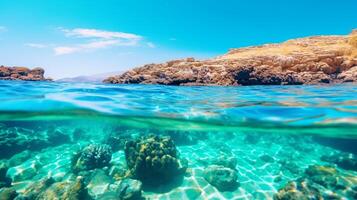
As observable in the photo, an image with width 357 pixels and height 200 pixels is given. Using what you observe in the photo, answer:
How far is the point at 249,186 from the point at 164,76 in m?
13.2

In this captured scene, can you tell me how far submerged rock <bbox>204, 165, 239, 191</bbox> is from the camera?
9.66m

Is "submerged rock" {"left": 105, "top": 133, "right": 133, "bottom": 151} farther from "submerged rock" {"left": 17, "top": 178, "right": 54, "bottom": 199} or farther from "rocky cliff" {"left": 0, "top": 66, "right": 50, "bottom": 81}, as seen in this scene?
"rocky cliff" {"left": 0, "top": 66, "right": 50, "bottom": 81}

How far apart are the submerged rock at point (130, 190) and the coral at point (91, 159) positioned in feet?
11.5

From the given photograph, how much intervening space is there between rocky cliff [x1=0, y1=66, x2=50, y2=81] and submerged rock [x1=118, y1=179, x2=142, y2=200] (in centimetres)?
2425

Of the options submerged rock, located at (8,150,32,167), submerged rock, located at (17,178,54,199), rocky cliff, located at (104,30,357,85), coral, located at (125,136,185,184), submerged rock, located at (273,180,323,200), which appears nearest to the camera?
submerged rock, located at (273,180,323,200)

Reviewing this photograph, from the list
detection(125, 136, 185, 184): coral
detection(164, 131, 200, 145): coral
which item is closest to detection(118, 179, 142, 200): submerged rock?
detection(125, 136, 185, 184): coral

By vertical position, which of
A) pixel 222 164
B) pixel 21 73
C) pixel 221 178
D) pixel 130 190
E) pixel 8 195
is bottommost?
pixel 222 164

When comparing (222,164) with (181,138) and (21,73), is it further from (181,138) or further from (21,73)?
(21,73)

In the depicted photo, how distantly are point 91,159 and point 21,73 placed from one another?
23.3m

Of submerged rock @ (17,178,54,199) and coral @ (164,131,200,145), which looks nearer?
submerged rock @ (17,178,54,199)

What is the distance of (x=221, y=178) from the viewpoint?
9820mm

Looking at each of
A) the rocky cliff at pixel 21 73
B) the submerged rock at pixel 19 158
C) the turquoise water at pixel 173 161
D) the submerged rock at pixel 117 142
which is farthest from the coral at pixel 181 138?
the rocky cliff at pixel 21 73

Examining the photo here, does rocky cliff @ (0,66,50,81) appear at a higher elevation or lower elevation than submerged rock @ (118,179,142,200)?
higher

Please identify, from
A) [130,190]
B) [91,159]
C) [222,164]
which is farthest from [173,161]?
[91,159]
